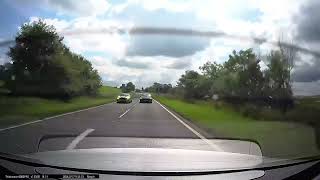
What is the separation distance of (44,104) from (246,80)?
14.2 feet

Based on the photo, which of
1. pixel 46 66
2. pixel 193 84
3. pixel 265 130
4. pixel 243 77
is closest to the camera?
pixel 46 66

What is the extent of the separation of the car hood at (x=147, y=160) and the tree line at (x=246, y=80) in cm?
212

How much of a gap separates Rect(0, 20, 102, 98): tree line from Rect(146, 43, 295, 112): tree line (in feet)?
4.66

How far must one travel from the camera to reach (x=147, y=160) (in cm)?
585

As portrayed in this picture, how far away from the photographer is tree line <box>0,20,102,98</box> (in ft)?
25.6

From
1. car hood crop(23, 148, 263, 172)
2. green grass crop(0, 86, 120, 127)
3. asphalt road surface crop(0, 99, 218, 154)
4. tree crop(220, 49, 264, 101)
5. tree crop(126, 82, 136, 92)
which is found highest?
tree crop(220, 49, 264, 101)

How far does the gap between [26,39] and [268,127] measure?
304 inches

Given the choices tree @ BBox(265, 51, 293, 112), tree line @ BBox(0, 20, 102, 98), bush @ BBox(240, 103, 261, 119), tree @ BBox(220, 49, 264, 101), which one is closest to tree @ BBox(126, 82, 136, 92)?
tree line @ BBox(0, 20, 102, 98)

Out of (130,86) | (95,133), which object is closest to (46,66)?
(130,86)

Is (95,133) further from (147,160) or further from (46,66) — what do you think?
(147,160)

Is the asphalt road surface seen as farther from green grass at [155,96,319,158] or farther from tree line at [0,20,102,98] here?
tree line at [0,20,102,98]

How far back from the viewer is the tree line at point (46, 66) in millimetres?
7816

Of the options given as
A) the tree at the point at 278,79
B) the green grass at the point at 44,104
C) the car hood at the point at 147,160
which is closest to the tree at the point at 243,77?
the tree at the point at 278,79

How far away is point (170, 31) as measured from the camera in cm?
780
